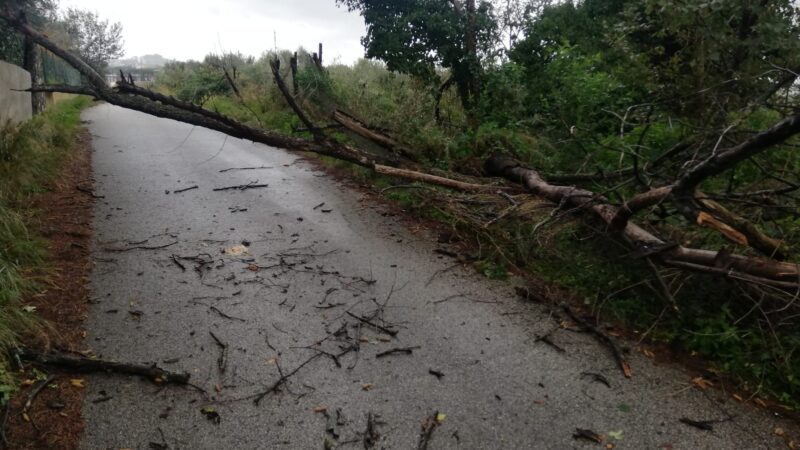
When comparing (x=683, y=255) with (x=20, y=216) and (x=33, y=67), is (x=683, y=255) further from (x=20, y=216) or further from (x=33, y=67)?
(x=33, y=67)

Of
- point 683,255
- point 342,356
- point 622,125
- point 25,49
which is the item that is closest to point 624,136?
point 622,125

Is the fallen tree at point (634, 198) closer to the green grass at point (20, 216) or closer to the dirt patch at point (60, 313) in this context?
the green grass at point (20, 216)

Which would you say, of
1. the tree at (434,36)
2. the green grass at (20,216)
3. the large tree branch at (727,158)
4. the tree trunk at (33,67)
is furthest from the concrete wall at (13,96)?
the large tree branch at (727,158)

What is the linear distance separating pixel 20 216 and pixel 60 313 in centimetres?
196

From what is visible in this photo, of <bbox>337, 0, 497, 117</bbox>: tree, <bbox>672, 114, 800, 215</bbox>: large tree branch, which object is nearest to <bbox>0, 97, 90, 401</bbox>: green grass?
<bbox>672, 114, 800, 215</bbox>: large tree branch

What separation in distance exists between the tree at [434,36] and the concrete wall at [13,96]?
7.57 m

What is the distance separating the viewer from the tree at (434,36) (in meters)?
11.6

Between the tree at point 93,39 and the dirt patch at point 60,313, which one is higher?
the tree at point 93,39

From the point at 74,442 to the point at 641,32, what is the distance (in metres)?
11.3

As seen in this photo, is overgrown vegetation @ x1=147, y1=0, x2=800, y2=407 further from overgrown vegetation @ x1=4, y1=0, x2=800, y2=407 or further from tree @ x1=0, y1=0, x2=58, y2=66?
tree @ x1=0, y1=0, x2=58, y2=66

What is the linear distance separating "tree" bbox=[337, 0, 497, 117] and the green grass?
24.6 ft

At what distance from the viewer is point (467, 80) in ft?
39.3

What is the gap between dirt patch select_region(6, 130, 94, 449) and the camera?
106 inches

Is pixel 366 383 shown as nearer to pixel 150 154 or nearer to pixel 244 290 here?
pixel 244 290
